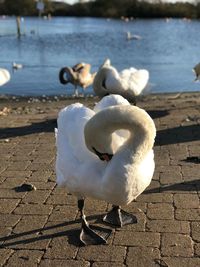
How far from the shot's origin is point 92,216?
448 cm

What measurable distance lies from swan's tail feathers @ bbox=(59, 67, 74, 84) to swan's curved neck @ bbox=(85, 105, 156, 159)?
35.5 feet

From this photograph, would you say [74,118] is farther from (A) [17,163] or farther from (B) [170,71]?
(B) [170,71]

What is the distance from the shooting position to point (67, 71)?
14.6 meters

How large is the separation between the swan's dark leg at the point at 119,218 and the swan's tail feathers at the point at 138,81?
202 inches

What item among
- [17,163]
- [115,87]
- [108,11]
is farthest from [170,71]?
[108,11]

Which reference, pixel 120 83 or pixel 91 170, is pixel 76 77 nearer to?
pixel 120 83

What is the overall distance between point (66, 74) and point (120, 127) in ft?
37.0

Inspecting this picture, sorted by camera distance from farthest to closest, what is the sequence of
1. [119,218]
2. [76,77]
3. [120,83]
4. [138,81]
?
[76,77] → [138,81] → [120,83] → [119,218]

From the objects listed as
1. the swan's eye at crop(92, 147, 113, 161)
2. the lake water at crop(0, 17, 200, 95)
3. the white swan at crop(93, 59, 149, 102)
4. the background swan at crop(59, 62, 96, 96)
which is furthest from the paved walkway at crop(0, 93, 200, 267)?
the background swan at crop(59, 62, 96, 96)

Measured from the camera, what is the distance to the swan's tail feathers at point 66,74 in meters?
14.5

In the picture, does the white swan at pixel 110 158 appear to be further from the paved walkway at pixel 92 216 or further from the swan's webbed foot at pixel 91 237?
the paved walkway at pixel 92 216

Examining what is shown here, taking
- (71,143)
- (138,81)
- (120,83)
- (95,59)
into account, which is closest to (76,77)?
(138,81)

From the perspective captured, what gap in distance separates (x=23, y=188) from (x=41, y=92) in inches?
382

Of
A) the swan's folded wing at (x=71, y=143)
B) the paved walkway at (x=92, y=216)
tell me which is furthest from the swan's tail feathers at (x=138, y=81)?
the swan's folded wing at (x=71, y=143)
